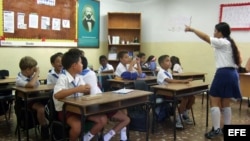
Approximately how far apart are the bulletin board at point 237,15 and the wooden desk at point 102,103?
4579mm

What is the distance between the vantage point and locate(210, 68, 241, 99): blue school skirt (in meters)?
3.36

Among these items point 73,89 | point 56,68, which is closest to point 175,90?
point 73,89

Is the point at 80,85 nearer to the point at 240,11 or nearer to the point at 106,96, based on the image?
the point at 106,96

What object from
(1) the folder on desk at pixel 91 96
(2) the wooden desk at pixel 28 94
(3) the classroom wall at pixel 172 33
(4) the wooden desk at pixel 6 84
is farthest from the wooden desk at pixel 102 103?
(3) the classroom wall at pixel 172 33

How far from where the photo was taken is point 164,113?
390cm

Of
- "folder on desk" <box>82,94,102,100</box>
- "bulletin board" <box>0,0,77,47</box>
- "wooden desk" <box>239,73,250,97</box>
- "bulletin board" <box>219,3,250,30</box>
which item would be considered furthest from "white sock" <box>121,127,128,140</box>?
"bulletin board" <box>219,3,250,30</box>

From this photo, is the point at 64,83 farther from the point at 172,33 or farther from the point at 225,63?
the point at 172,33

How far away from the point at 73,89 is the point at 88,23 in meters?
5.02

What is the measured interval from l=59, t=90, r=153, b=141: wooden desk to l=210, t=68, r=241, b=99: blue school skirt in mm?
1036

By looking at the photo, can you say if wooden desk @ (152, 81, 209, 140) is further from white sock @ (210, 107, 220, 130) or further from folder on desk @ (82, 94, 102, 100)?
folder on desk @ (82, 94, 102, 100)

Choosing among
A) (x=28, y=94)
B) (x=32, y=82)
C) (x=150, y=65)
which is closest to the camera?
(x=28, y=94)

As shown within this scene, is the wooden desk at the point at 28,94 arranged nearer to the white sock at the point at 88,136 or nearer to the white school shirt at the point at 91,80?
the white school shirt at the point at 91,80

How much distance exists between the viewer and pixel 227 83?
336 centimetres

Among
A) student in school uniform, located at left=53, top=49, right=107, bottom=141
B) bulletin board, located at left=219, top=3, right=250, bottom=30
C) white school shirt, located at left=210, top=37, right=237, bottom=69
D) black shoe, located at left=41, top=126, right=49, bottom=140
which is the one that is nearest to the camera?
student in school uniform, located at left=53, top=49, right=107, bottom=141
